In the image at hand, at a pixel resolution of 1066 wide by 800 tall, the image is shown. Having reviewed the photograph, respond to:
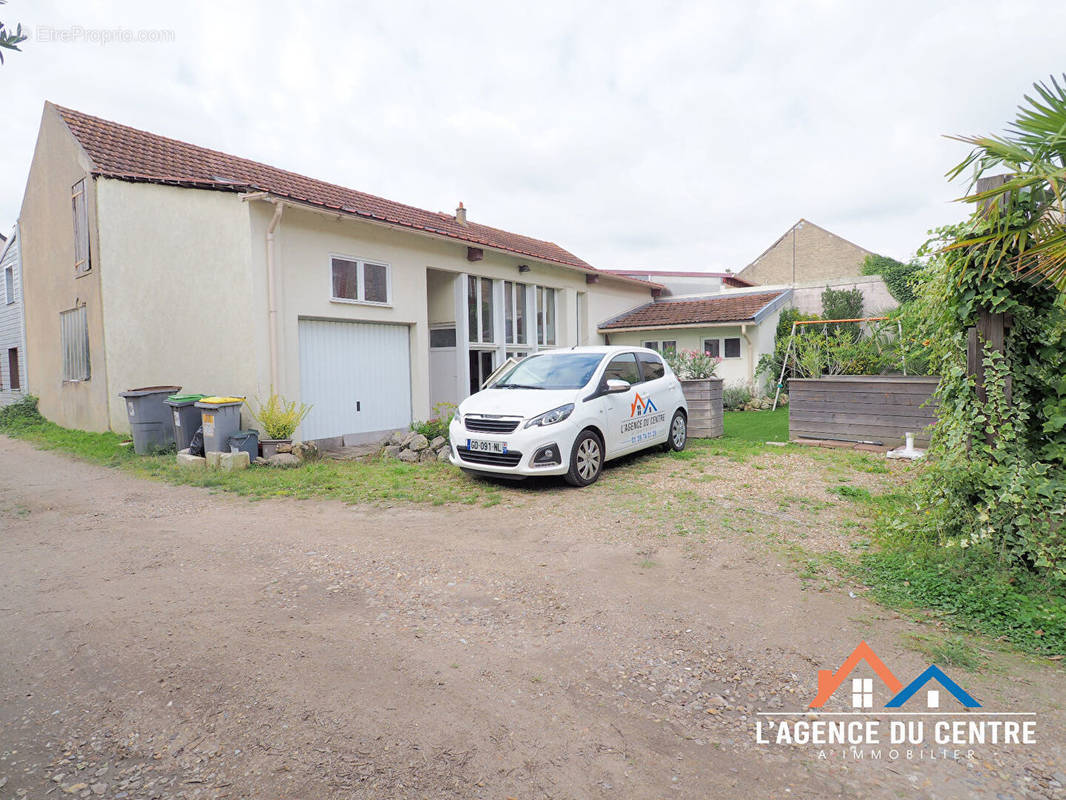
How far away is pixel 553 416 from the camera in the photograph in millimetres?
7457

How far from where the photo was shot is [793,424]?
11156mm

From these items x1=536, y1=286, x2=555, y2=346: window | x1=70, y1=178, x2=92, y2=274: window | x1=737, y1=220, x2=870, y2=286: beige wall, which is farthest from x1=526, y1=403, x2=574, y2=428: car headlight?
x1=737, y1=220, x2=870, y2=286: beige wall

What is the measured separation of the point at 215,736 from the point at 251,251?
8784 mm

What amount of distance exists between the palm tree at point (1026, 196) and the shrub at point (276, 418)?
8.82 metres

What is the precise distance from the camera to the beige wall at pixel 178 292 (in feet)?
33.6

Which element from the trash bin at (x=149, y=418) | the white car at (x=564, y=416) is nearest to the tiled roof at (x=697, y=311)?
the white car at (x=564, y=416)

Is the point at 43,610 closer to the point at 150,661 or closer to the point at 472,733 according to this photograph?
the point at 150,661

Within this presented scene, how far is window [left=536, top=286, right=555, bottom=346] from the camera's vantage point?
17141 millimetres

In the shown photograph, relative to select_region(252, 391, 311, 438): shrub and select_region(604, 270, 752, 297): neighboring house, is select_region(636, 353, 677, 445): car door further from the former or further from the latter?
select_region(604, 270, 752, 297): neighboring house

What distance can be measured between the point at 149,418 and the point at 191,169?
207 inches

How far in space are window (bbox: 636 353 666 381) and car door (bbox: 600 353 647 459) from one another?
0.64ft

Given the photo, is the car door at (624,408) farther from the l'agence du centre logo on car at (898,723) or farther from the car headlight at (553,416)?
the l'agence du centre logo on car at (898,723)

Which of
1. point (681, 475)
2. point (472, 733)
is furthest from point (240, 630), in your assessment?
point (681, 475)

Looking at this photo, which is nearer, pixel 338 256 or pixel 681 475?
pixel 681 475
